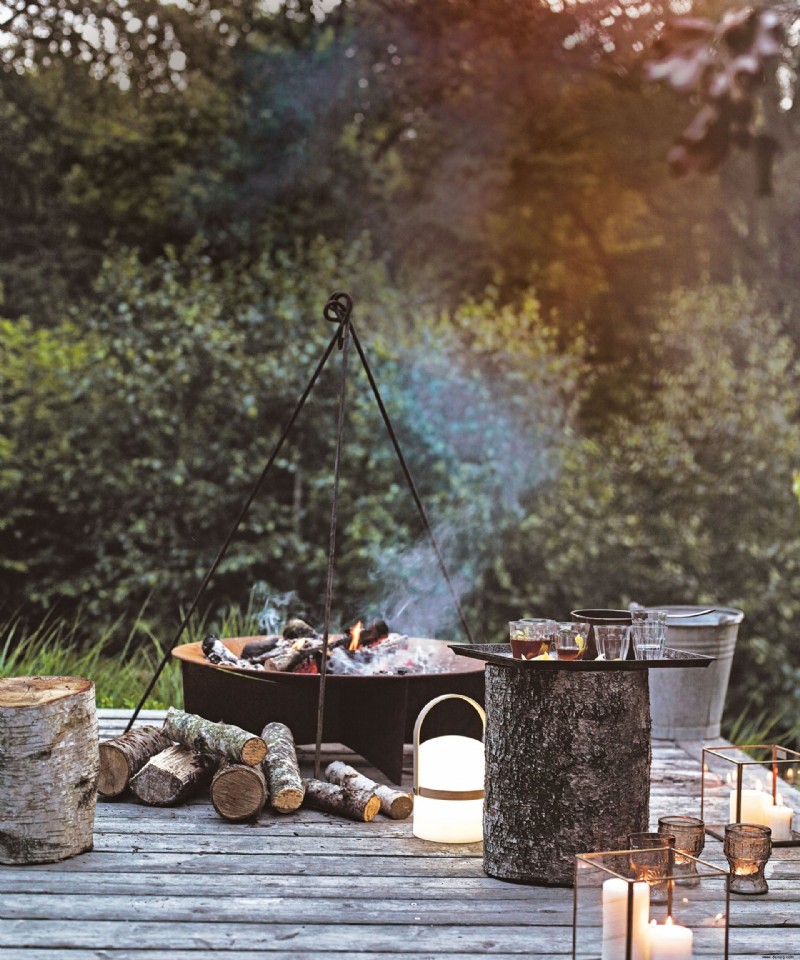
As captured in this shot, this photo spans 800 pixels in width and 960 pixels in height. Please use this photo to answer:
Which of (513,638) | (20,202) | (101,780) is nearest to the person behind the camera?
(513,638)

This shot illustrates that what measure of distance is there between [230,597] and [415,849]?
10.7ft

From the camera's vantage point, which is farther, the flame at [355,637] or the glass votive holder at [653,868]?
the flame at [355,637]

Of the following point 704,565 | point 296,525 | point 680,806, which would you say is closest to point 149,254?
point 296,525

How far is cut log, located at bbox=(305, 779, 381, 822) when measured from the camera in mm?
3115

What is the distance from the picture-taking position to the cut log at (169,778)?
3166mm

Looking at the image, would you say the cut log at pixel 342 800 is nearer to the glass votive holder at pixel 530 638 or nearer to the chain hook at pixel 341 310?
the glass votive holder at pixel 530 638

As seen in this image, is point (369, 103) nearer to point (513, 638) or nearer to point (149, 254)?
point (149, 254)

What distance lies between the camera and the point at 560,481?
19.7 feet

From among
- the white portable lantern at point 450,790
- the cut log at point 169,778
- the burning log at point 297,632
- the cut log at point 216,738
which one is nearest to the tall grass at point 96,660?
the burning log at point 297,632

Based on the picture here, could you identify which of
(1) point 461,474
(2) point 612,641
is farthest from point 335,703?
(1) point 461,474

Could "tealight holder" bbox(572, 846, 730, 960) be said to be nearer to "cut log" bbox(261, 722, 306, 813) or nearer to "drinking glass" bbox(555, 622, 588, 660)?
"drinking glass" bbox(555, 622, 588, 660)

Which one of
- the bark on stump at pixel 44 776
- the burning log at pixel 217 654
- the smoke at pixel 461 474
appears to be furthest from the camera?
the smoke at pixel 461 474

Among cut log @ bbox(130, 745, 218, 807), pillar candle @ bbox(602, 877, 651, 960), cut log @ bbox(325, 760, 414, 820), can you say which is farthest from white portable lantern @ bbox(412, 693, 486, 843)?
pillar candle @ bbox(602, 877, 651, 960)

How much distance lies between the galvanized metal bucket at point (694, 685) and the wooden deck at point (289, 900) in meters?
1.16
